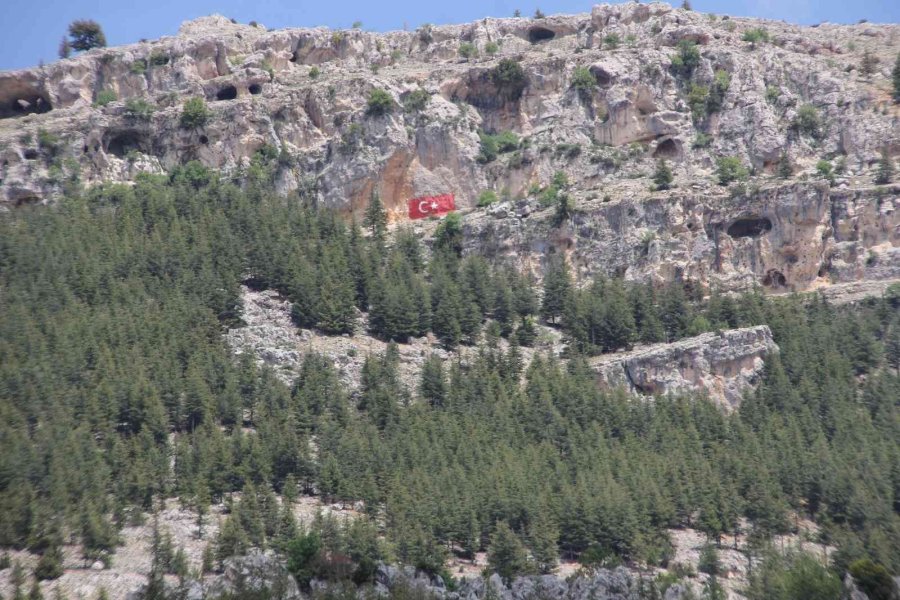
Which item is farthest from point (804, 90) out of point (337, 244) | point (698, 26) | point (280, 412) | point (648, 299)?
point (280, 412)

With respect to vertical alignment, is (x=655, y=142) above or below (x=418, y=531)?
above

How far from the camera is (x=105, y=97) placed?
120250 millimetres

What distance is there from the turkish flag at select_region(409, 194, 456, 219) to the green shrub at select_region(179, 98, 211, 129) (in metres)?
18.0

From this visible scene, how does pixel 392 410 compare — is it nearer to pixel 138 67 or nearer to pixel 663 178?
pixel 663 178

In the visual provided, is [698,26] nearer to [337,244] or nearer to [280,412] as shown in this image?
[337,244]

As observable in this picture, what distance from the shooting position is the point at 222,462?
74438 millimetres

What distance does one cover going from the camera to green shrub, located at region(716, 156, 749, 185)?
105875 millimetres

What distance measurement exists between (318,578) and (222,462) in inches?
536

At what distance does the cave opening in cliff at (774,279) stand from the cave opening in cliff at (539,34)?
36.5 metres

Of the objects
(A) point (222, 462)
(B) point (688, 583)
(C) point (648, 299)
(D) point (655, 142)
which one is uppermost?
(D) point (655, 142)

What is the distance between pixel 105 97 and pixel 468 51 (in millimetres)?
30804

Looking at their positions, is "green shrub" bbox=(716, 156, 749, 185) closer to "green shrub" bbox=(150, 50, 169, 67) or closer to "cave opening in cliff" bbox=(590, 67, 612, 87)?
"cave opening in cliff" bbox=(590, 67, 612, 87)

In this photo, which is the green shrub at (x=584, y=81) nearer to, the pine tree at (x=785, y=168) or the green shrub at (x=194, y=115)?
the pine tree at (x=785, y=168)

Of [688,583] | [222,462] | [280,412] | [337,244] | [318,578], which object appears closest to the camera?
[318,578]
